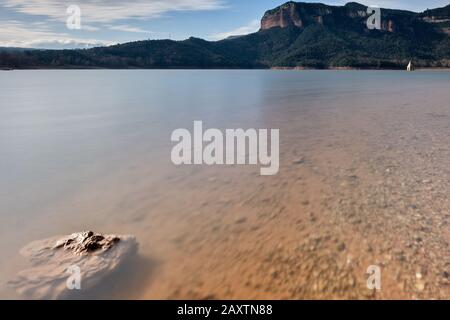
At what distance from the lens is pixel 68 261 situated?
212 inches

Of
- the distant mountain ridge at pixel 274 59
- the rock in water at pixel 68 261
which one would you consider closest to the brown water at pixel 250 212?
the rock in water at pixel 68 261

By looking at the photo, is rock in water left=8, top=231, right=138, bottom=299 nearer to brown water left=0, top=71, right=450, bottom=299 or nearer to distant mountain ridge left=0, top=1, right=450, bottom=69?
brown water left=0, top=71, right=450, bottom=299

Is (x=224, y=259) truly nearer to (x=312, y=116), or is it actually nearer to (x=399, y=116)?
(x=312, y=116)

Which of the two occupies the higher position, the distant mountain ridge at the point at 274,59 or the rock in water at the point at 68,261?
the distant mountain ridge at the point at 274,59

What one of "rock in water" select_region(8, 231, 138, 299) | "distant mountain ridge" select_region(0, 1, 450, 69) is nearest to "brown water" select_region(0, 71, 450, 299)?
"rock in water" select_region(8, 231, 138, 299)

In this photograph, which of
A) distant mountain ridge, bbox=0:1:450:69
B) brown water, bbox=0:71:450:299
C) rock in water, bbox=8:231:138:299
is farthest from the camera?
distant mountain ridge, bbox=0:1:450:69

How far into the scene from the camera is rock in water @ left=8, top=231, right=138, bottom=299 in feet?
15.8

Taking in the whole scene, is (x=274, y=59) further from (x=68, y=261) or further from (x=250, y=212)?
(x=68, y=261)

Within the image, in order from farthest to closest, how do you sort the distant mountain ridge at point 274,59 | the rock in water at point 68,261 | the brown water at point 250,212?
the distant mountain ridge at point 274,59 → the brown water at point 250,212 → the rock in water at point 68,261

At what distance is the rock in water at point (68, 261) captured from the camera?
4801 millimetres

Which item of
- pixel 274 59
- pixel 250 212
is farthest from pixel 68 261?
pixel 274 59

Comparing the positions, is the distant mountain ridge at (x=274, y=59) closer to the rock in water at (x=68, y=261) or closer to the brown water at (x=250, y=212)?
the brown water at (x=250, y=212)

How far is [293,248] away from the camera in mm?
5859
